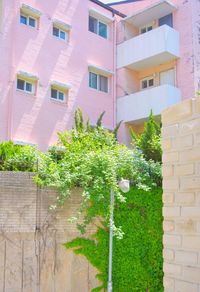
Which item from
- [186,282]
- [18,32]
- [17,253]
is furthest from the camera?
[18,32]

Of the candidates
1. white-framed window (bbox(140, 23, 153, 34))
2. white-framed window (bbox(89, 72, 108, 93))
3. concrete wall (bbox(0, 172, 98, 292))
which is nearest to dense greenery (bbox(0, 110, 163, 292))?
concrete wall (bbox(0, 172, 98, 292))

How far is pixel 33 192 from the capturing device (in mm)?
8422

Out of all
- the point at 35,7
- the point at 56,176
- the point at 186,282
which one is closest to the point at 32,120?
the point at 35,7

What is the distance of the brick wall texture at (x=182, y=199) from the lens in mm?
2904

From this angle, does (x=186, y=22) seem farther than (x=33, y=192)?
Yes

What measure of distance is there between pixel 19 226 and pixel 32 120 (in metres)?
6.10

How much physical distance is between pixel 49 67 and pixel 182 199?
12.1 m

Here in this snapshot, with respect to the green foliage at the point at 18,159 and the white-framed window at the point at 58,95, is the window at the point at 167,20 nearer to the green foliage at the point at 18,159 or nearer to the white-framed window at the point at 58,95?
the white-framed window at the point at 58,95

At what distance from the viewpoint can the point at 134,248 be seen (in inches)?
349

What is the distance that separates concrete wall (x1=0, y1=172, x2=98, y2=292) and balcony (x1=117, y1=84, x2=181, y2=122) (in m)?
7.44

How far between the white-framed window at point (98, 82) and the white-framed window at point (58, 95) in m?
1.51

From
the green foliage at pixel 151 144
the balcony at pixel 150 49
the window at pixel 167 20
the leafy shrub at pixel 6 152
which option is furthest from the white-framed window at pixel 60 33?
the leafy shrub at pixel 6 152

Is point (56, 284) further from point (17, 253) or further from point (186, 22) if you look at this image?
A: point (186, 22)

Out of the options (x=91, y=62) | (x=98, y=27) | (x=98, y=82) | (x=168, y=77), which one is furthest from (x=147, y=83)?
(x=98, y=27)
